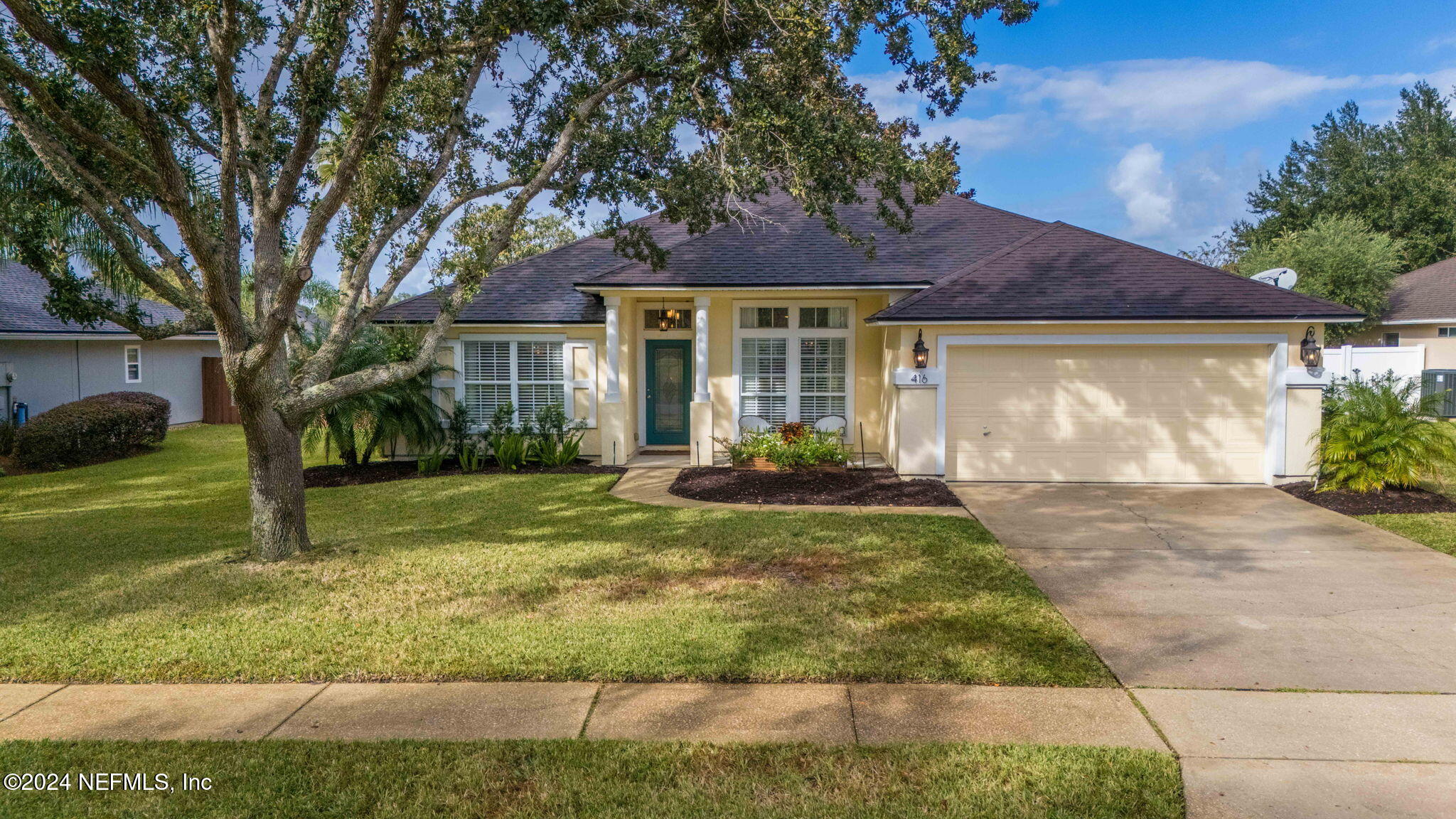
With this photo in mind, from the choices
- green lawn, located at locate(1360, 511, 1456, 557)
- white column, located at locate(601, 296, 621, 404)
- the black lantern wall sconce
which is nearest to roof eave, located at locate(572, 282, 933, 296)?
white column, located at locate(601, 296, 621, 404)

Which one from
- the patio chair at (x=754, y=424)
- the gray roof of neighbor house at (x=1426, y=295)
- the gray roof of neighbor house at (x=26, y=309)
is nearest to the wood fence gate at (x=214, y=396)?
the gray roof of neighbor house at (x=26, y=309)

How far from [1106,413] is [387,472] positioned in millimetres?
11186

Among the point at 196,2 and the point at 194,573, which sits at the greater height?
the point at 196,2

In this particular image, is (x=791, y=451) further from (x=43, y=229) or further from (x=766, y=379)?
(x=43, y=229)

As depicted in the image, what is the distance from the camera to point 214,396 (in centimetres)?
2306

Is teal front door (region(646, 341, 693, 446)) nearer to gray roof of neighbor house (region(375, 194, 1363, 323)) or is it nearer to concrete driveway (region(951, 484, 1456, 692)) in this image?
gray roof of neighbor house (region(375, 194, 1363, 323))

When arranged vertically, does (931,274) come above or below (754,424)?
above

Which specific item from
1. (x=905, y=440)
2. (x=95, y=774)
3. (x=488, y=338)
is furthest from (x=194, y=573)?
(x=905, y=440)

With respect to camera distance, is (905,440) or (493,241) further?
(905,440)

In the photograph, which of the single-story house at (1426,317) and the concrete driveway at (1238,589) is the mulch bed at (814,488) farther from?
the single-story house at (1426,317)

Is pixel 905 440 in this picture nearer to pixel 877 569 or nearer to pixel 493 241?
pixel 877 569

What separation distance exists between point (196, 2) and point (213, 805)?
552 cm

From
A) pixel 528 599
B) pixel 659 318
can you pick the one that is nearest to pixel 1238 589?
pixel 528 599

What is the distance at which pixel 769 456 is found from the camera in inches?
494
